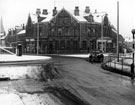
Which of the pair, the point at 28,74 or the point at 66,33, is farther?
the point at 66,33

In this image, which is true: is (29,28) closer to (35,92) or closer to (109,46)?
(109,46)

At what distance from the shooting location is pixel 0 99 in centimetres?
921

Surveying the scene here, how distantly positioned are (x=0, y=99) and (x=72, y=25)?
59228 millimetres

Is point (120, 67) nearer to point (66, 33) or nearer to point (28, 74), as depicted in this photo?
point (28, 74)

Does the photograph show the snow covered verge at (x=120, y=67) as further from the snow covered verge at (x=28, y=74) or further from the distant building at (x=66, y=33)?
the distant building at (x=66, y=33)

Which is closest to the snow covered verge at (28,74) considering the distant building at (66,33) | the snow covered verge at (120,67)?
the snow covered verge at (120,67)

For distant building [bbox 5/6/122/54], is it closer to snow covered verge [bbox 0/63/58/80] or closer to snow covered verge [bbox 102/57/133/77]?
snow covered verge [bbox 102/57/133/77]

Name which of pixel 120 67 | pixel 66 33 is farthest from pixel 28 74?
pixel 66 33

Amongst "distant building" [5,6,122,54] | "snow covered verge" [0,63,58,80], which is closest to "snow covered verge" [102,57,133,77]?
"snow covered verge" [0,63,58,80]

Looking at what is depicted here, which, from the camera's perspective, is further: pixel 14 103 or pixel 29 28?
pixel 29 28

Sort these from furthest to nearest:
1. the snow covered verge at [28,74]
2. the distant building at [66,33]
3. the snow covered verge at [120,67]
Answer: the distant building at [66,33], the snow covered verge at [120,67], the snow covered verge at [28,74]

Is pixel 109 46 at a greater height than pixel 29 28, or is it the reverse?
pixel 29 28

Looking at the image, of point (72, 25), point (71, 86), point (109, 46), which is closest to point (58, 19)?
point (72, 25)

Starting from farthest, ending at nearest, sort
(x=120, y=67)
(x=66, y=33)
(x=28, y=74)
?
(x=66, y=33)
(x=120, y=67)
(x=28, y=74)
